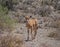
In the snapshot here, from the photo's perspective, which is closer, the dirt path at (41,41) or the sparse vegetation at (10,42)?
the sparse vegetation at (10,42)

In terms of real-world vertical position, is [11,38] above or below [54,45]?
above

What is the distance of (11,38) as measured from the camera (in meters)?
15.7

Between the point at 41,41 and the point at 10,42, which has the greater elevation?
the point at 10,42

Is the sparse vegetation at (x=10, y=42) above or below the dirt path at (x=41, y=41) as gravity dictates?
above

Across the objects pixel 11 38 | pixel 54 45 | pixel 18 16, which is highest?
pixel 11 38

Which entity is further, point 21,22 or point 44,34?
point 21,22

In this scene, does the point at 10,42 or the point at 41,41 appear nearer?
the point at 10,42

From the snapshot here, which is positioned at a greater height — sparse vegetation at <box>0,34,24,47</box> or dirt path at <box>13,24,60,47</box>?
sparse vegetation at <box>0,34,24,47</box>

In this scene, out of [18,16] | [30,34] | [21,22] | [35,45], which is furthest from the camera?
[18,16]

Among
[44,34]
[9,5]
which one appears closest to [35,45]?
[44,34]

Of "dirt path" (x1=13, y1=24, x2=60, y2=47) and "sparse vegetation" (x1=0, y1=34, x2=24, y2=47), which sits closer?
"sparse vegetation" (x1=0, y1=34, x2=24, y2=47)

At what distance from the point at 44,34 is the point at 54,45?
3.24m

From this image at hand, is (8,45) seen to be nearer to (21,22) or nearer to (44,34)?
(44,34)

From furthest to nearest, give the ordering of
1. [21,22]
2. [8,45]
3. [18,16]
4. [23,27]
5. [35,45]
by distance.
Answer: [18,16]
[21,22]
[23,27]
[35,45]
[8,45]
